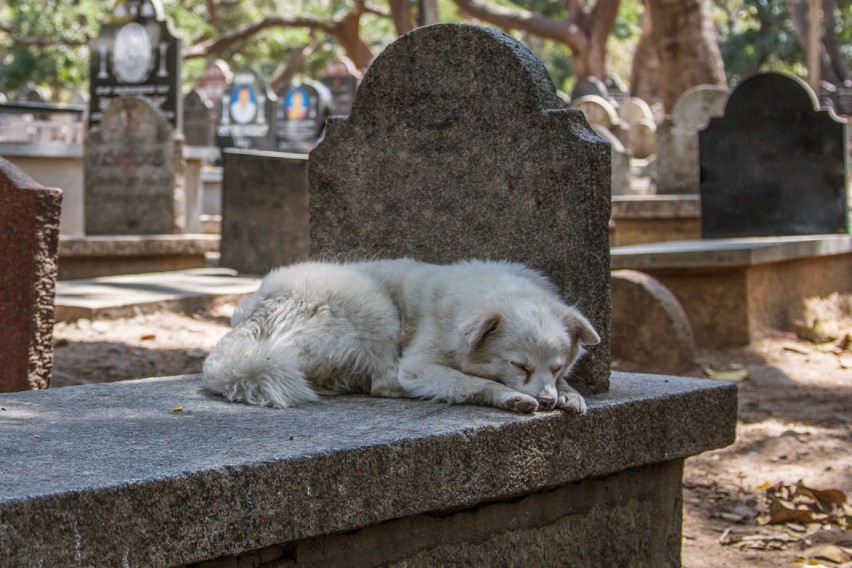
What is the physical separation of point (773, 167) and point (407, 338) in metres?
7.47

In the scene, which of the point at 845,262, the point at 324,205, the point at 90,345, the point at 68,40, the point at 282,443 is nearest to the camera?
the point at 282,443

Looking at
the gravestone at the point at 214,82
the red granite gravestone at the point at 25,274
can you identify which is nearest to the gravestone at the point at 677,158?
the red granite gravestone at the point at 25,274

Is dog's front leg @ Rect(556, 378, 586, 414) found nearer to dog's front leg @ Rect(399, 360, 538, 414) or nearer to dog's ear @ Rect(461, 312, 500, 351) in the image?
dog's front leg @ Rect(399, 360, 538, 414)

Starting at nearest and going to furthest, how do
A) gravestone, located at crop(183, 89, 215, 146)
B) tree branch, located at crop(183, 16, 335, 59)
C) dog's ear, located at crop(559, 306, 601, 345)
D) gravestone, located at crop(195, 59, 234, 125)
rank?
dog's ear, located at crop(559, 306, 601, 345) → gravestone, located at crop(183, 89, 215, 146) → gravestone, located at crop(195, 59, 234, 125) → tree branch, located at crop(183, 16, 335, 59)

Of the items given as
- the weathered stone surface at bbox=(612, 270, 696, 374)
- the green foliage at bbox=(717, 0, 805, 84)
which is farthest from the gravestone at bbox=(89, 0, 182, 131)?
the green foliage at bbox=(717, 0, 805, 84)

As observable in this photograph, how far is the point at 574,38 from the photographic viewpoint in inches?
1310

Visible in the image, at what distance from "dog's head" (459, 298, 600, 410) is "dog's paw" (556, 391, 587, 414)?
58 millimetres

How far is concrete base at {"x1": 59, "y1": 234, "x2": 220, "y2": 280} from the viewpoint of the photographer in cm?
1166

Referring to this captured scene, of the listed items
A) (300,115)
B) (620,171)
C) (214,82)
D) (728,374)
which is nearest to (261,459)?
(728,374)

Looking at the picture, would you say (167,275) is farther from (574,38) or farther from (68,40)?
(574,38)

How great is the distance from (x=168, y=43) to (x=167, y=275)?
5886 millimetres

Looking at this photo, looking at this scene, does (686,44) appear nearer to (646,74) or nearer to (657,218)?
(657,218)

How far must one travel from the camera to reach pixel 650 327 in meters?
7.34

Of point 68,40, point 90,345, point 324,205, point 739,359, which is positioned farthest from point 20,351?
point 68,40
